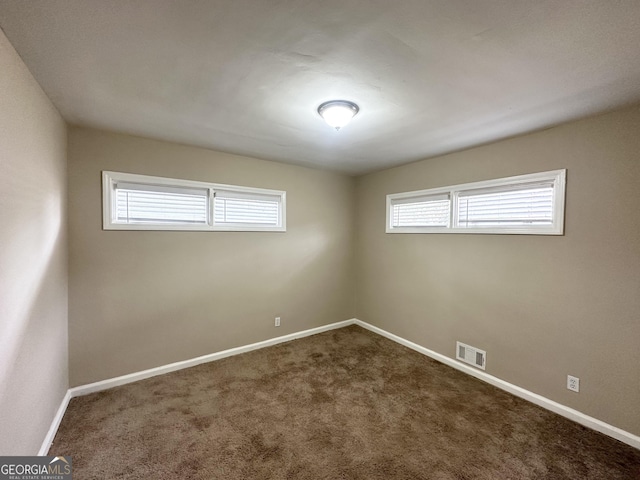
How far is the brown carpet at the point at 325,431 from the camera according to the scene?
66.8 inches

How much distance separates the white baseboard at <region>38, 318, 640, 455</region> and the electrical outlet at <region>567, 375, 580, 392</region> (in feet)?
0.56

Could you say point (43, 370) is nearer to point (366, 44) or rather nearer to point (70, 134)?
point (70, 134)

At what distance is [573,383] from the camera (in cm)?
218

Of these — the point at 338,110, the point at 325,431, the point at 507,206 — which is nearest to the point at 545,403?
the point at 507,206

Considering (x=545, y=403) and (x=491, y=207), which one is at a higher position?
(x=491, y=207)

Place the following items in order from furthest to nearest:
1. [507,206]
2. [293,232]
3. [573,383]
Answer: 1. [293,232]
2. [507,206]
3. [573,383]

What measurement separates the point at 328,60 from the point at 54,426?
3126mm

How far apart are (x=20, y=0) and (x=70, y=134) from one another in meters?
1.64

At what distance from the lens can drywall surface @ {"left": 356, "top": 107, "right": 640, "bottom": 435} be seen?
6.40 feet

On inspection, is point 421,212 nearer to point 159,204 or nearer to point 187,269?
point 187,269

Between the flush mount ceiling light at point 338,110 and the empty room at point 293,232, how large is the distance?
2 centimetres

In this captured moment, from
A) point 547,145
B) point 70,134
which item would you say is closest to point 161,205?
point 70,134

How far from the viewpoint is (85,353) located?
8.11 ft

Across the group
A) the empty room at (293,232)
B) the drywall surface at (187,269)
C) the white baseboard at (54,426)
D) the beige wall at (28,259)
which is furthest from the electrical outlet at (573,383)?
the white baseboard at (54,426)
